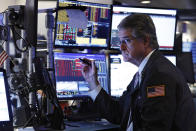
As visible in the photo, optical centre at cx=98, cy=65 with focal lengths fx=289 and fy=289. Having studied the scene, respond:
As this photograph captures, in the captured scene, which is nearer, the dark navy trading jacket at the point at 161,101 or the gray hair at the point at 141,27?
the dark navy trading jacket at the point at 161,101

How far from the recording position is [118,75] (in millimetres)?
2154

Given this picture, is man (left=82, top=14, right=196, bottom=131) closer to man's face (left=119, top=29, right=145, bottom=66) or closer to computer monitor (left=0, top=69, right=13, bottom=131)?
man's face (left=119, top=29, right=145, bottom=66)

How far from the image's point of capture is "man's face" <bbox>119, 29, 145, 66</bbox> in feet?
5.20

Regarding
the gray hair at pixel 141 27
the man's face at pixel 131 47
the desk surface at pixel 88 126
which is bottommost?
the desk surface at pixel 88 126

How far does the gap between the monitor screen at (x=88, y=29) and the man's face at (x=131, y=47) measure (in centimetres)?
48

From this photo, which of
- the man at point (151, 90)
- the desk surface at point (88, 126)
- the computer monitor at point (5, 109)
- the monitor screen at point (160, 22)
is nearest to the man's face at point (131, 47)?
the man at point (151, 90)

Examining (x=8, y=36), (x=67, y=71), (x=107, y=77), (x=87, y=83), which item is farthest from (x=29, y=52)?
(x=107, y=77)

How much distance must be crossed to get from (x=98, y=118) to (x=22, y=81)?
0.57 m

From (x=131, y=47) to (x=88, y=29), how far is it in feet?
A: 1.84

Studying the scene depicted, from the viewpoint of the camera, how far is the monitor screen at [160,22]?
7.20 feet

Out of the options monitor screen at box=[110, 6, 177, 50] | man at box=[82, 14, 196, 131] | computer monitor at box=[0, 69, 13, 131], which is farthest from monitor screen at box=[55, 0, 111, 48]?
computer monitor at box=[0, 69, 13, 131]

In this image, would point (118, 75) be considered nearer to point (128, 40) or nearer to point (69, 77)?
point (69, 77)

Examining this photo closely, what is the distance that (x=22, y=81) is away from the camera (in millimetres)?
1671

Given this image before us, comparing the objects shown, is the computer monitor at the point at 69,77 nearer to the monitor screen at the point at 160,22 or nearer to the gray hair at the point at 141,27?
the monitor screen at the point at 160,22
